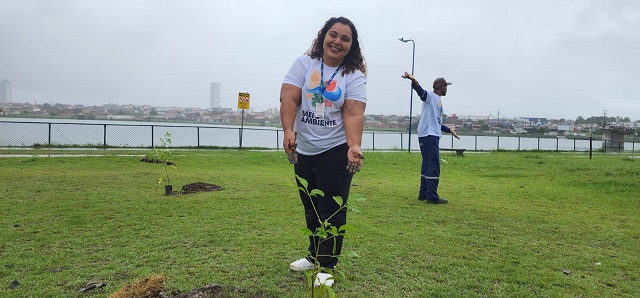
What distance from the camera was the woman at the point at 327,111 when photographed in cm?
288

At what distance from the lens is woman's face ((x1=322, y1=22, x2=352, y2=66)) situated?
2.93 m

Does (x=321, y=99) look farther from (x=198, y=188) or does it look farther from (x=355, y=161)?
(x=198, y=188)

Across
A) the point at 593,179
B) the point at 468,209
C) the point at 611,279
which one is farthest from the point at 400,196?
the point at 593,179

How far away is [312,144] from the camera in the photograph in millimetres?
2973

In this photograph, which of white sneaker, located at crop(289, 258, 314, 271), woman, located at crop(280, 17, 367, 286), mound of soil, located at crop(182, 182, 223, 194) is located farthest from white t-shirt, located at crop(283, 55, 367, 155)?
mound of soil, located at crop(182, 182, 223, 194)

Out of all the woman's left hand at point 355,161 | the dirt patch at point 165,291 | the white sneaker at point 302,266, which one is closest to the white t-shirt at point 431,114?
the white sneaker at point 302,266

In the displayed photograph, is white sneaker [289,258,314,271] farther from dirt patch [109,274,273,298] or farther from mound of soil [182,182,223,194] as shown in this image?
mound of soil [182,182,223,194]

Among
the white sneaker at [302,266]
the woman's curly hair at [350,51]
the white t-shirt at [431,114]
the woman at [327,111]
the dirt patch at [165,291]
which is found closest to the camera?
the dirt patch at [165,291]

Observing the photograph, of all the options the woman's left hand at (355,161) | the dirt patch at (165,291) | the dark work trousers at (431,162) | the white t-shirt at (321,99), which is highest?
the white t-shirt at (321,99)

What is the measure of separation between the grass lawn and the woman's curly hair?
1.47 metres

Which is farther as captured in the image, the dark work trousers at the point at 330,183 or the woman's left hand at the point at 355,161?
the dark work trousers at the point at 330,183

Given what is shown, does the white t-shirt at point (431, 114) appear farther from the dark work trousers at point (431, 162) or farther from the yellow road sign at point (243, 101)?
the yellow road sign at point (243, 101)

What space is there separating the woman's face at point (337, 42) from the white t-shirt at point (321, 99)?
0.08 metres

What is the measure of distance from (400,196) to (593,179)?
5.45 meters
